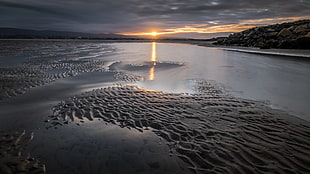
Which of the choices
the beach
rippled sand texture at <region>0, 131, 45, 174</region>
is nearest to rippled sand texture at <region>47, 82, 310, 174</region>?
the beach

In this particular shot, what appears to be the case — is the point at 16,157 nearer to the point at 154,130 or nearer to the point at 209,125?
the point at 154,130

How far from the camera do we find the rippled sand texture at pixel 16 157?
9.32 feet

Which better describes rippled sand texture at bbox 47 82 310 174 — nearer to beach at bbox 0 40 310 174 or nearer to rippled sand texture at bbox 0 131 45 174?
beach at bbox 0 40 310 174

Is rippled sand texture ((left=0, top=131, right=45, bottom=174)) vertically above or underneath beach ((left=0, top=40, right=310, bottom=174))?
underneath

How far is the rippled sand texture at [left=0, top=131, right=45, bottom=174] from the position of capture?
9.32 feet

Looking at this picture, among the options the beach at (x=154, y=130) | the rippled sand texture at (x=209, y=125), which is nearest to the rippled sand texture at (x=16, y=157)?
the beach at (x=154, y=130)

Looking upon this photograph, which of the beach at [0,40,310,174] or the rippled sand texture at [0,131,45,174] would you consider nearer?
the rippled sand texture at [0,131,45,174]

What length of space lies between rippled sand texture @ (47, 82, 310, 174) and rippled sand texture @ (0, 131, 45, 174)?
78 centimetres

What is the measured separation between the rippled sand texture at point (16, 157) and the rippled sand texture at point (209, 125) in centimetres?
78

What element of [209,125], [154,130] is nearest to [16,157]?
[154,130]

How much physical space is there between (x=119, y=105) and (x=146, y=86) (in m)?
2.50

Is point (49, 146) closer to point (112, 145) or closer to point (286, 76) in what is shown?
point (112, 145)

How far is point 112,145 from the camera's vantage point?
11.9ft

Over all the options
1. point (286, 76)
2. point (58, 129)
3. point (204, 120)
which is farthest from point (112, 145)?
point (286, 76)
